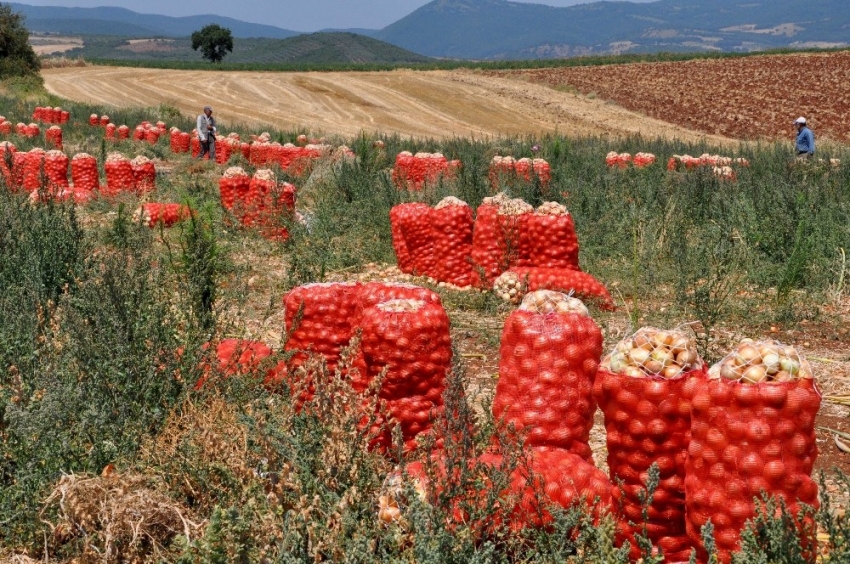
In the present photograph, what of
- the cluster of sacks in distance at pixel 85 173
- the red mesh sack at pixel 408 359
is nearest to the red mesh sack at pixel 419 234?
the red mesh sack at pixel 408 359

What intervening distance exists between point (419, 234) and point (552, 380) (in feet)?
14.8

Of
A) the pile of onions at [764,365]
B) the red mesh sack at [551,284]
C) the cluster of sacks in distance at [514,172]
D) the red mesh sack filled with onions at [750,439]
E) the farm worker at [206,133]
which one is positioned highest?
the pile of onions at [764,365]

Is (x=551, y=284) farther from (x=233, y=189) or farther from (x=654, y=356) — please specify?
(x=233, y=189)

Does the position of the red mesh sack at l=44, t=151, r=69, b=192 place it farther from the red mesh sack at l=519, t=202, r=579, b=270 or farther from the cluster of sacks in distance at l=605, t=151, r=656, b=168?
the cluster of sacks in distance at l=605, t=151, r=656, b=168

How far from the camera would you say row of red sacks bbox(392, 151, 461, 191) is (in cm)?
1272

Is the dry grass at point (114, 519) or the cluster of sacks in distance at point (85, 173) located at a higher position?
the dry grass at point (114, 519)

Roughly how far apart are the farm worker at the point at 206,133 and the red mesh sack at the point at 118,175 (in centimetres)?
626

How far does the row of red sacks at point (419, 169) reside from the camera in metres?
12.7

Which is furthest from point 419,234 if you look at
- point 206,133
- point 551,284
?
point 206,133

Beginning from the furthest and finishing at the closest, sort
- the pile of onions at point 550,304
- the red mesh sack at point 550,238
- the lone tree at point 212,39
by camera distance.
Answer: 1. the lone tree at point 212,39
2. the red mesh sack at point 550,238
3. the pile of onions at point 550,304

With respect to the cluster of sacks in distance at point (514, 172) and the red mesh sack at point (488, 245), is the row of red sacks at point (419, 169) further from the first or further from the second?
the red mesh sack at point (488, 245)

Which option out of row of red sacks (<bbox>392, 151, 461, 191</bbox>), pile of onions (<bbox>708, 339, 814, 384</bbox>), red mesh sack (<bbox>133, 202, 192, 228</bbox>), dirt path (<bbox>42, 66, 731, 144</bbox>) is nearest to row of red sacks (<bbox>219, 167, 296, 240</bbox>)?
red mesh sack (<bbox>133, 202, 192, 228</bbox>)

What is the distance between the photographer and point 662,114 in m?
38.5

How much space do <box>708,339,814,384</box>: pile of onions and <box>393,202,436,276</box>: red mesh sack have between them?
205 inches
